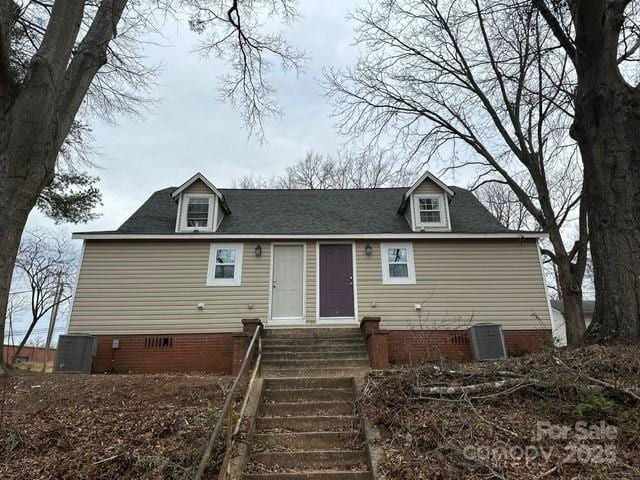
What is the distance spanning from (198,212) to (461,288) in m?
7.36

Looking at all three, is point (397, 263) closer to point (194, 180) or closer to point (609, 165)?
point (609, 165)

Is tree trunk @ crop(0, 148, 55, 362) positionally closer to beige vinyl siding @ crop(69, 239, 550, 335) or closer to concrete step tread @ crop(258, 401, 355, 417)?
concrete step tread @ crop(258, 401, 355, 417)

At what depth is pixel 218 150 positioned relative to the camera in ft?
45.3

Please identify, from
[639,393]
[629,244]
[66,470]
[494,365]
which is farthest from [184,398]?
[629,244]

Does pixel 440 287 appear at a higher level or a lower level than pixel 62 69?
lower

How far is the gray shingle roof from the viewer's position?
1018cm

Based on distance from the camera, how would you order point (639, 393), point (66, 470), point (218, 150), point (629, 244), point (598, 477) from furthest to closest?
point (218, 150)
point (629, 244)
point (639, 393)
point (66, 470)
point (598, 477)

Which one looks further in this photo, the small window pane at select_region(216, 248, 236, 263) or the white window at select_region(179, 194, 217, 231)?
the white window at select_region(179, 194, 217, 231)

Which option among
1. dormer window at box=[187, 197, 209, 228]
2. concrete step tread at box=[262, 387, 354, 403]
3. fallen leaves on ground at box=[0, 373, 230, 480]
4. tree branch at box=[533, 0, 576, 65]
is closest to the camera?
fallen leaves on ground at box=[0, 373, 230, 480]

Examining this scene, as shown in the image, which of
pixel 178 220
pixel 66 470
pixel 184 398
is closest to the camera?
pixel 66 470

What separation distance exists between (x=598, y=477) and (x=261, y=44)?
1041cm

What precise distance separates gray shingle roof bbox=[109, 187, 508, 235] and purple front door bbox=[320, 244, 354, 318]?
0.54 metres

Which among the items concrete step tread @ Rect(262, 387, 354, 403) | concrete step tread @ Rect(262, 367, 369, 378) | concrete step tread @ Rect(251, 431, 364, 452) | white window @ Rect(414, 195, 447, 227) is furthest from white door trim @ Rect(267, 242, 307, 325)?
concrete step tread @ Rect(251, 431, 364, 452)

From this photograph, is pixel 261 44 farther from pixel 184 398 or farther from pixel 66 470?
pixel 66 470
